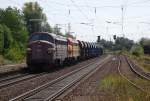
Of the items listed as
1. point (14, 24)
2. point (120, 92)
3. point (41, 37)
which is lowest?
point (120, 92)

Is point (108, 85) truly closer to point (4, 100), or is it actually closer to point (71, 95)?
point (71, 95)

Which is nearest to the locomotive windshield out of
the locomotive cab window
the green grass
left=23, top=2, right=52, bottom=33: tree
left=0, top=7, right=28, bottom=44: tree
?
the locomotive cab window

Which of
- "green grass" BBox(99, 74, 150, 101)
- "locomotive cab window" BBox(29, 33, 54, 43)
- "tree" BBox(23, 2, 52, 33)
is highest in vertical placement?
"tree" BBox(23, 2, 52, 33)

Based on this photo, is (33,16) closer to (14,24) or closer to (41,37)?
(14,24)

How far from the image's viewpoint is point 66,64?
46938 mm

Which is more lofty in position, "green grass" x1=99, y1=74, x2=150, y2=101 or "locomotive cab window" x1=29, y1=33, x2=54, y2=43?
"locomotive cab window" x1=29, y1=33, x2=54, y2=43

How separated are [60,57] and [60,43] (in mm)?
1436

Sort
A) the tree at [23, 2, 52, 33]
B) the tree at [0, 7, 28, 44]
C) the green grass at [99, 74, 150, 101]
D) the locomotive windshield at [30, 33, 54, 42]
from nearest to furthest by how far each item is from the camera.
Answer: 1. the green grass at [99, 74, 150, 101]
2. the locomotive windshield at [30, 33, 54, 42]
3. the tree at [0, 7, 28, 44]
4. the tree at [23, 2, 52, 33]

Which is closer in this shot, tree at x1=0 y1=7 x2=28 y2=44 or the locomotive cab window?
the locomotive cab window

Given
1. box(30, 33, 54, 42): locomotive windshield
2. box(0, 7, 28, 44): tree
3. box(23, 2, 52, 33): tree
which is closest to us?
box(30, 33, 54, 42): locomotive windshield

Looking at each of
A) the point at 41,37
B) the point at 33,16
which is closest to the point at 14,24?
the point at 33,16

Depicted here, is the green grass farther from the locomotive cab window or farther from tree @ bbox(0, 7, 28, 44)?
tree @ bbox(0, 7, 28, 44)

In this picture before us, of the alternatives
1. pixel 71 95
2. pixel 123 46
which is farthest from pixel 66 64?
pixel 123 46

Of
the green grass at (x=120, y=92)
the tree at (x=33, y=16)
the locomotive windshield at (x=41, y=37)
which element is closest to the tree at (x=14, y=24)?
the tree at (x=33, y=16)
